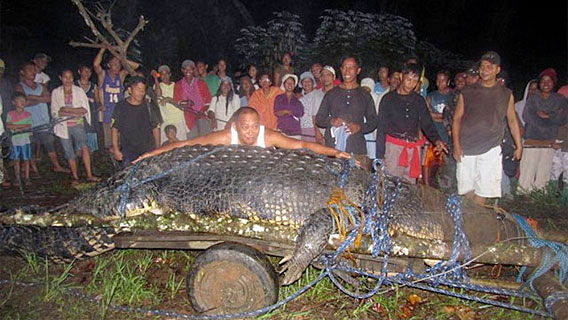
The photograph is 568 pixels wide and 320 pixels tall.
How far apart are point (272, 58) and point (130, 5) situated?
7.24 m

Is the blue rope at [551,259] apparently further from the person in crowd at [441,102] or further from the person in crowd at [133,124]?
the person in crowd at [133,124]

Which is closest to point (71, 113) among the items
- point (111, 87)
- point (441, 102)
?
point (111, 87)

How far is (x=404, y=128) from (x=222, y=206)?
2533 millimetres

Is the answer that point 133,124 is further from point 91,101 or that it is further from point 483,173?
point 483,173

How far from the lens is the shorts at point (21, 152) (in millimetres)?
6004

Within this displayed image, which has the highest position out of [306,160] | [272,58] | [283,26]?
[283,26]

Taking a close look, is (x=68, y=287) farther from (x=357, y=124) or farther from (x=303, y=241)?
(x=357, y=124)

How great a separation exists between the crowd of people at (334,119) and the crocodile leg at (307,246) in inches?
45.2

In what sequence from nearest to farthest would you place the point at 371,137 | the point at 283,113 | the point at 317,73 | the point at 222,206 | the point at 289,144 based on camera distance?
the point at 222,206
the point at 289,144
the point at 283,113
the point at 371,137
the point at 317,73

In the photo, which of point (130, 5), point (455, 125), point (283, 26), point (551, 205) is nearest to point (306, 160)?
point (455, 125)

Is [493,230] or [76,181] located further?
[76,181]

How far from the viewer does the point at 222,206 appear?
315 cm

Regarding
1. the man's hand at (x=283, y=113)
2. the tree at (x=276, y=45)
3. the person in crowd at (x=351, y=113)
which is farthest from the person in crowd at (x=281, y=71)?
the tree at (x=276, y=45)

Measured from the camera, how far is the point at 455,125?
4.46 m
